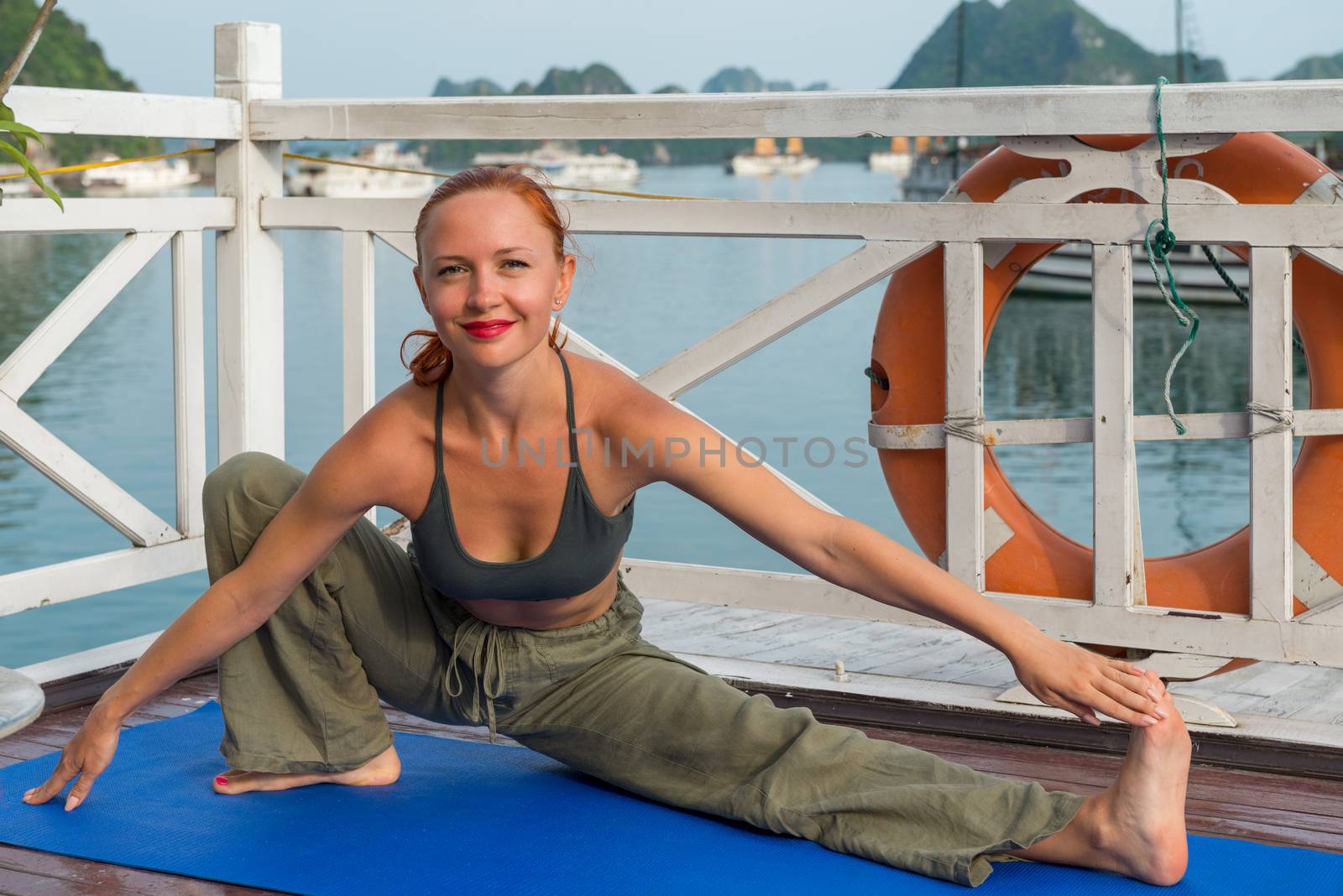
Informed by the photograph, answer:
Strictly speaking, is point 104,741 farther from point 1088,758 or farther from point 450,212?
point 1088,758

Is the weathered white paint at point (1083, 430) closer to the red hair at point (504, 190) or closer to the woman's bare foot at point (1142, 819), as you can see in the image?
the woman's bare foot at point (1142, 819)

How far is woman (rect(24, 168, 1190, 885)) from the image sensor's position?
64.5 inches

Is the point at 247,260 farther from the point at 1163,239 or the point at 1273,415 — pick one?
the point at 1273,415

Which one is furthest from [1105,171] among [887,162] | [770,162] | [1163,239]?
[887,162]

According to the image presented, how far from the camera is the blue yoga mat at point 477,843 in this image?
1.67 metres

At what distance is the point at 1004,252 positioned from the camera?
8.09 feet

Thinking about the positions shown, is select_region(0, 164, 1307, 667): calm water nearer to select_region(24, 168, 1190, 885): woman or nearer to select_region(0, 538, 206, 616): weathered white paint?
select_region(24, 168, 1190, 885): woman

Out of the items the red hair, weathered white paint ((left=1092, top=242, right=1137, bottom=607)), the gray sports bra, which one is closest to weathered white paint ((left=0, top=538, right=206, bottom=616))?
the gray sports bra

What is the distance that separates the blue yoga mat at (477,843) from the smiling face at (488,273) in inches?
23.0

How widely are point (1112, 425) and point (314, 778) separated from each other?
4.24 ft

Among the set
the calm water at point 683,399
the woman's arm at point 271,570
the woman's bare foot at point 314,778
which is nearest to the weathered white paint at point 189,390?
the calm water at point 683,399

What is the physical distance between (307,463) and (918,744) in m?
7.42

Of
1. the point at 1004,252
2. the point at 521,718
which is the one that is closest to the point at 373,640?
the point at 521,718

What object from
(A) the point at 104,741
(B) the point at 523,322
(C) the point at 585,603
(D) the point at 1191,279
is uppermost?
(D) the point at 1191,279
